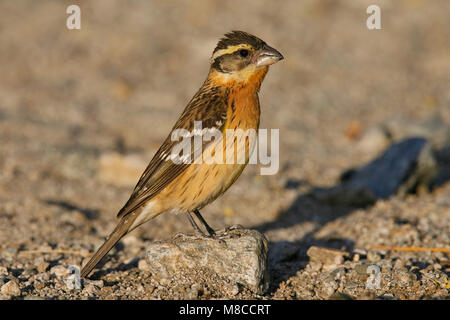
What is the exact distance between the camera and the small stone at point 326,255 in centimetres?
557

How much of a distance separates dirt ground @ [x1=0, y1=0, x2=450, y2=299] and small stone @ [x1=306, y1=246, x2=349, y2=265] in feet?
0.24

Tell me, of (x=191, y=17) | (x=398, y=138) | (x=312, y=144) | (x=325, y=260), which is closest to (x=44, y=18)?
(x=191, y=17)

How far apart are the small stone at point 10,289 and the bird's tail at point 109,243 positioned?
576mm

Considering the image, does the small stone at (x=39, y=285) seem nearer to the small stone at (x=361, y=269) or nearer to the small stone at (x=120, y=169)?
the small stone at (x=361, y=269)

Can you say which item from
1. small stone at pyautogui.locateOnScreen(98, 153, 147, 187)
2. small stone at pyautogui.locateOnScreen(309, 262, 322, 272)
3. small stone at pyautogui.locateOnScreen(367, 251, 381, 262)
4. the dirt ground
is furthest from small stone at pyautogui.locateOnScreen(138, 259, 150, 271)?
small stone at pyautogui.locateOnScreen(98, 153, 147, 187)

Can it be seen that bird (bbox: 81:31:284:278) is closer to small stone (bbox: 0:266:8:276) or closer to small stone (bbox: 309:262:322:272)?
small stone (bbox: 0:266:8:276)

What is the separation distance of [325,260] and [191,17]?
910 cm

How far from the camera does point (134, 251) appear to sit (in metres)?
6.29

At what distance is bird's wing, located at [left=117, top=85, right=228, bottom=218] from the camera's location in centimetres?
544

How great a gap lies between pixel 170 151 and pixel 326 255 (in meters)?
1.77

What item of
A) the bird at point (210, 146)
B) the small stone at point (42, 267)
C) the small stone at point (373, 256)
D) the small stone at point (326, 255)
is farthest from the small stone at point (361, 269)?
the small stone at point (42, 267)

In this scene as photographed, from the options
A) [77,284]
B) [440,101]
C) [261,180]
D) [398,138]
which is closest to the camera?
[77,284]

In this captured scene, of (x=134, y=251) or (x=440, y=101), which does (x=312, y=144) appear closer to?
(x=440, y=101)
